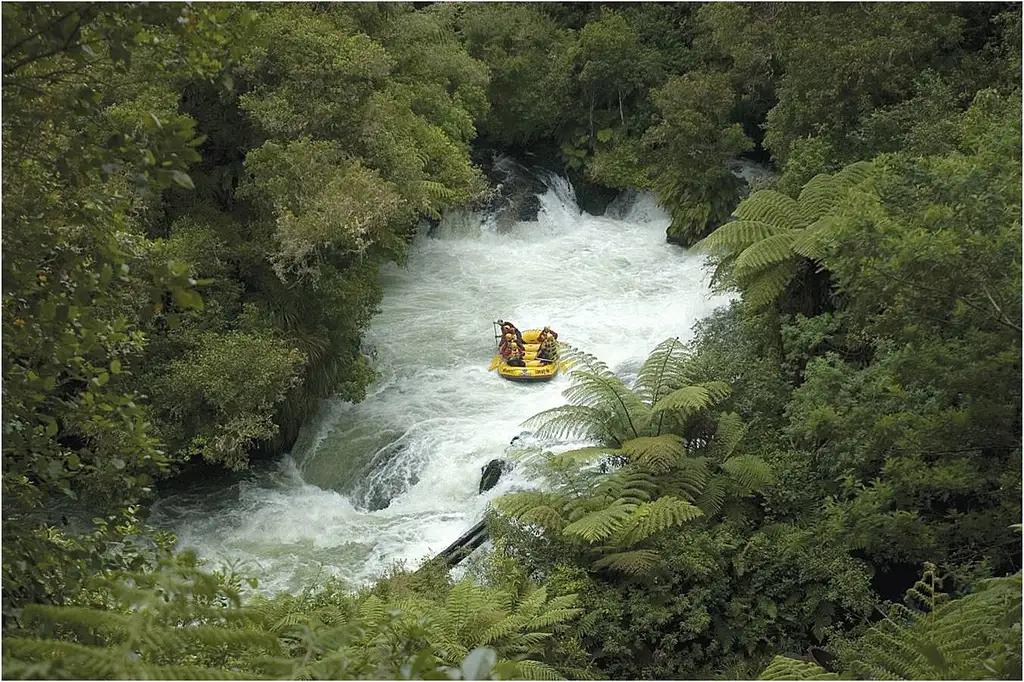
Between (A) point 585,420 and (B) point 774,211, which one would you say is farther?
(B) point 774,211

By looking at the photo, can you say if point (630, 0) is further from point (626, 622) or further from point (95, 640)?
point (95, 640)

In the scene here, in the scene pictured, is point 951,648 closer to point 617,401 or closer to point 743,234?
point 617,401

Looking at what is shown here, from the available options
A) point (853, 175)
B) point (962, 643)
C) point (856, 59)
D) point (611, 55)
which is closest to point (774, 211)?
point (853, 175)

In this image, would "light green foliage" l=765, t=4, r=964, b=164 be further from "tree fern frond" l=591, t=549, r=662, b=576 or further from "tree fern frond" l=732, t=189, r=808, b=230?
"tree fern frond" l=591, t=549, r=662, b=576

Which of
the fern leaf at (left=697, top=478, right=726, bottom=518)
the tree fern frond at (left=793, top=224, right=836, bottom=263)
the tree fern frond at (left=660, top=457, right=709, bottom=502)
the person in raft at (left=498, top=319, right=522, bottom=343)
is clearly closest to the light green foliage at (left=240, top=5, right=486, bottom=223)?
the person in raft at (left=498, top=319, right=522, bottom=343)

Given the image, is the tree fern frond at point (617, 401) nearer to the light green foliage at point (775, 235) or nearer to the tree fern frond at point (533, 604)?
the light green foliage at point (775, 235)

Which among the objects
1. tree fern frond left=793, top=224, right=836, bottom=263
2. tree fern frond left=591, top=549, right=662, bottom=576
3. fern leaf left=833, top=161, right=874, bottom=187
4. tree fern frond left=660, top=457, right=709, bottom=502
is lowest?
tree fern frond left=591, top=549, right=662, bottom=576

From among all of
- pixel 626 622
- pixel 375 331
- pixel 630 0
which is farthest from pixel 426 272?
pixel 626 622
